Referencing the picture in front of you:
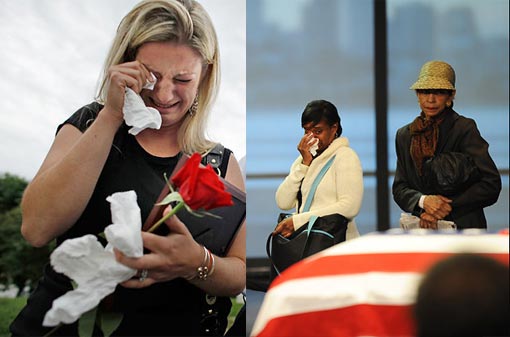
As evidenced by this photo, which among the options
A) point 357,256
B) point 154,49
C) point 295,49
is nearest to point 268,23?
point 295,49

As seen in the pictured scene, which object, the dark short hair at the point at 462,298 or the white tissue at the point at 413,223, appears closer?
the dark short hair at the point at 462,298

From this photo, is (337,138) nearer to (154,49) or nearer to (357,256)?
(154,49)

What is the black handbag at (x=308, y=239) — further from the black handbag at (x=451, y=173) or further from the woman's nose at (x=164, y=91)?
the woman's nose at (x=164, y=91)

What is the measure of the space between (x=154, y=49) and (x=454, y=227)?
1.70 meters

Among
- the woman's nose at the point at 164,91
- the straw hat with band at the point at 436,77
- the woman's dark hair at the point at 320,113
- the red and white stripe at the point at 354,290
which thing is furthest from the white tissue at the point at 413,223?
the red and white stripe at the point at 354,290

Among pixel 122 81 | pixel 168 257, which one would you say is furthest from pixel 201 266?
pixel 122 81

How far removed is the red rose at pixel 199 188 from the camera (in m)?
2.30

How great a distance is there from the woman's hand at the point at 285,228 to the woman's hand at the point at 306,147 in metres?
0.31

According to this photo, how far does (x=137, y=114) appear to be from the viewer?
2.93 metres

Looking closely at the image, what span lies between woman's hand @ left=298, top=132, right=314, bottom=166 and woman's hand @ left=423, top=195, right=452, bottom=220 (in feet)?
2.06

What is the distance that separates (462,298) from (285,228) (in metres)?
2.78

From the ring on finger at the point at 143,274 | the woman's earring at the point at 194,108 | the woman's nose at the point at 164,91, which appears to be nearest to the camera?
the ring on finger at the point at 143,274

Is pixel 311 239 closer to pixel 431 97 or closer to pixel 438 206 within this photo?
pixel 438 206

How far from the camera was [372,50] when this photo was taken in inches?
152
